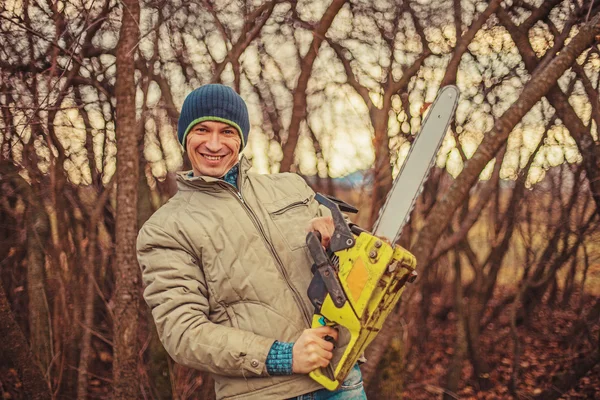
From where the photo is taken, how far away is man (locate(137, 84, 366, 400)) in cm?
152

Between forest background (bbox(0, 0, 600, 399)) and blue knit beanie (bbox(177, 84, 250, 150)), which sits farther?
forest background (bbox(0, 0, 600, 399))

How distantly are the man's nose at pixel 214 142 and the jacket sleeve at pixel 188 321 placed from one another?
1.17 feet

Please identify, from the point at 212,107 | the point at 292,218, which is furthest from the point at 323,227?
the point at 212,107

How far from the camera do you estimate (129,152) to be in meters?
3.38

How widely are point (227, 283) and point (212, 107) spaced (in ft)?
2.10

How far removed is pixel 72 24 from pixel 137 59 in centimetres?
54

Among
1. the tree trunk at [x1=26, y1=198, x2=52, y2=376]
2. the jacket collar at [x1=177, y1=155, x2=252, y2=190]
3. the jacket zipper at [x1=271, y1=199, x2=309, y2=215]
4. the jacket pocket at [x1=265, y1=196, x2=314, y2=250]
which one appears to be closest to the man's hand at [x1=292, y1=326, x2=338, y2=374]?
the jacket pocket at [x1=265, y1=196, x2=314, y2=250]

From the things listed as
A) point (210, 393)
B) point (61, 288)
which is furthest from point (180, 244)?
point (61, 288)

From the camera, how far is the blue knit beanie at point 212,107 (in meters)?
1.75

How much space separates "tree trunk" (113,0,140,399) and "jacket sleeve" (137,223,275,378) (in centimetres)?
191

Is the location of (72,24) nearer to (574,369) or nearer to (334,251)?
(334,251)

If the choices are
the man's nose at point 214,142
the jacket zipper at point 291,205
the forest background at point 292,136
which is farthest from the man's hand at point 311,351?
the forest background at point 292,136

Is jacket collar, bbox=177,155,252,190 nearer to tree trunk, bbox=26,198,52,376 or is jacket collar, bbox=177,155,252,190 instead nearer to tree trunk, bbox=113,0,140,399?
tree trunk, bbox=113,0,140,399

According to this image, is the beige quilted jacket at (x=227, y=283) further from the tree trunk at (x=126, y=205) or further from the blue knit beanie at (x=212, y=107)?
the tree trunk at (x=126, y=205)
